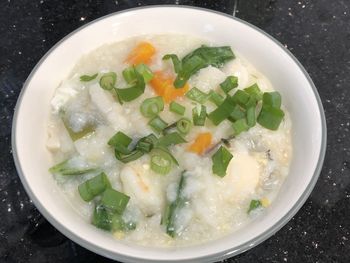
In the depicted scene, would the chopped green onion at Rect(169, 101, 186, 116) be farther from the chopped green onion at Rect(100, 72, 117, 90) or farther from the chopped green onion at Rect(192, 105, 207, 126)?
the chopped green onion at Rect(100, 72, 117, 90)

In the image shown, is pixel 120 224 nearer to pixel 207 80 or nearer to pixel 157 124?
pixel 157 124

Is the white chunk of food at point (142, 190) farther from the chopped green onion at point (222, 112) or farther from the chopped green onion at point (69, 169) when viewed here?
the chopped green onion at point (222, 112)

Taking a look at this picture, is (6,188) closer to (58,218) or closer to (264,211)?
(58,218)

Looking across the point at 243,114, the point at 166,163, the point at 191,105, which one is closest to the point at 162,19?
the point at 191,105

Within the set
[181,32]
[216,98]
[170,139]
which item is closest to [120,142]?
[170,139]

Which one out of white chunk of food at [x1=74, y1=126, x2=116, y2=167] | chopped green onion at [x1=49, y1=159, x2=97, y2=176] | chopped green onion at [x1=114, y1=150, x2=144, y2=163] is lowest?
chopped green onion at [x1=49, y1=159, x2=97, y2=176]

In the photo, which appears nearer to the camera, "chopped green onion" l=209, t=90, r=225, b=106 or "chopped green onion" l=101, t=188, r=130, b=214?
"chopped green onion" l=101, t=188, r=130, b=214

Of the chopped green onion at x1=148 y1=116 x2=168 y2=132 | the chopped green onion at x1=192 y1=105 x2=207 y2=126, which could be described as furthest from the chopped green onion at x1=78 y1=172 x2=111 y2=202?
the chopped green onion at x1=192 y1=105 x2=207 y2=126
